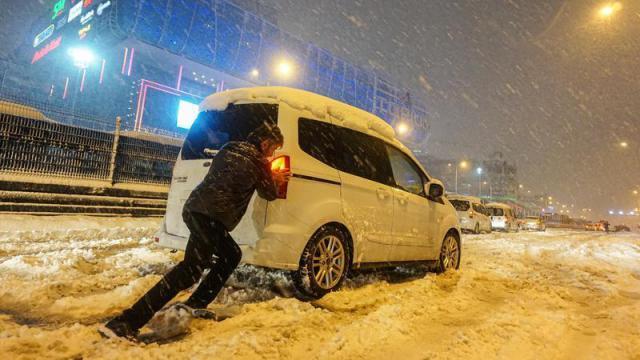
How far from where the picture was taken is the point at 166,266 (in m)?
4.92

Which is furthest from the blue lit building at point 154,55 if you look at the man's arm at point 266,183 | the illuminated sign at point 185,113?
the man's arm at point 266,183

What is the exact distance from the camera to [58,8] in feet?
169

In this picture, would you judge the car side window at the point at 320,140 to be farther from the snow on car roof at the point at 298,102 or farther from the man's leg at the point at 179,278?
the man's leg at the point at 179,278

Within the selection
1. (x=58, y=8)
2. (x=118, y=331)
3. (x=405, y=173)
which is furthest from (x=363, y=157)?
(x=58, y=8)

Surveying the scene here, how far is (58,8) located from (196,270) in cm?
6506

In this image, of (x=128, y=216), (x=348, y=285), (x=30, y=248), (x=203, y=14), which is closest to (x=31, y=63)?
(x=203, y=14)

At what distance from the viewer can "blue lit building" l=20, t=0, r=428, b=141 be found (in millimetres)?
34125

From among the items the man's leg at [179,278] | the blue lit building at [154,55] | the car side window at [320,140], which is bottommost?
the man's leg at [179,278]

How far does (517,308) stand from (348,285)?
6.12 ft

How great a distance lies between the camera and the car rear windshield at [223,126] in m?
3.83

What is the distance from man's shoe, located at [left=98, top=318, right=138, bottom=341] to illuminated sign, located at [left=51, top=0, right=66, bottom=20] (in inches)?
2454

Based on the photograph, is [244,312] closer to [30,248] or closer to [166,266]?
[166,266]

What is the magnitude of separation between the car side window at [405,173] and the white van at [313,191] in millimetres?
54

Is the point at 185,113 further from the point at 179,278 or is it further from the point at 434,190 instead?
the point at 179,278
